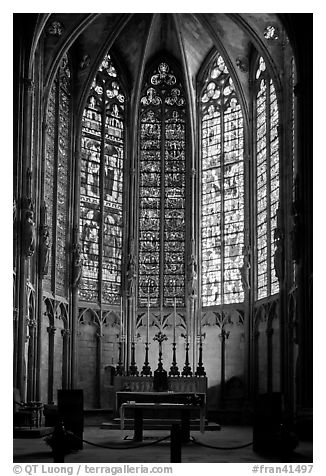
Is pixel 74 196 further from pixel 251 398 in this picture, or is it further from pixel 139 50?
pixel 251 398

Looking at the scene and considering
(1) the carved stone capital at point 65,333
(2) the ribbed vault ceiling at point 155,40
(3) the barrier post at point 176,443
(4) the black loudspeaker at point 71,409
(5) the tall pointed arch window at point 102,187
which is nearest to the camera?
(3) the barrier post at point 176,443

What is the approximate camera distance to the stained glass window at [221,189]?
2966 cm

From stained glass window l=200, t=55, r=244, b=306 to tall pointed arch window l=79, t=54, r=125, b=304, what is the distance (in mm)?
2936

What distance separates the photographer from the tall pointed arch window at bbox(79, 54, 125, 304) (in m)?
29.8

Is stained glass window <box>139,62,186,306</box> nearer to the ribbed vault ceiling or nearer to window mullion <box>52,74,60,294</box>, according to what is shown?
the ribbed vault ceiling

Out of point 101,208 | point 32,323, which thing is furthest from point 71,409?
point 101,208

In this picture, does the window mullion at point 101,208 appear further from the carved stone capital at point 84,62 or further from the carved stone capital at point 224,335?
the carved stone capital at point 224,335

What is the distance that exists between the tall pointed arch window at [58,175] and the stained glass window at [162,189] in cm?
310

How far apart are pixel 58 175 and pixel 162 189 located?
166 inches

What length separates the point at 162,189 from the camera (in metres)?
31.2

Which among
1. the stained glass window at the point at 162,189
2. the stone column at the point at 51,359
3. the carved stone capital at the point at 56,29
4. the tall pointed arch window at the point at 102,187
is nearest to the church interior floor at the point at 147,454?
the stone column at the point at 51,359

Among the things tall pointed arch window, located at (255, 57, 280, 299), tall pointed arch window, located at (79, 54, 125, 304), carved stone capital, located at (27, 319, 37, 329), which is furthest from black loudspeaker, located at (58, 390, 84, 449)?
tall pointed arch window, located at (79, 54, 125, 304)
